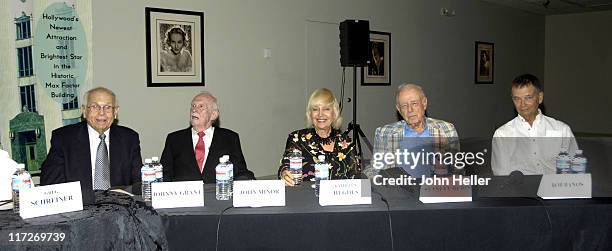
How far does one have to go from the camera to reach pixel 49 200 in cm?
196

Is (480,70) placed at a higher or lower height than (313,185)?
higher

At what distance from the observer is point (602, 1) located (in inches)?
397

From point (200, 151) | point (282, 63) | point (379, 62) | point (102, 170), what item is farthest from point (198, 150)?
point (379, 62)

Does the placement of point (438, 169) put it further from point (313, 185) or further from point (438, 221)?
point (313, 185)

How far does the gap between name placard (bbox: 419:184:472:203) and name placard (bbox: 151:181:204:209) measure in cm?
91

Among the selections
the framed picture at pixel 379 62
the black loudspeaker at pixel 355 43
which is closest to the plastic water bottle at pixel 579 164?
the black loudspeaker at pixel 355 43

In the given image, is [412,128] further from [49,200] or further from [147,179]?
[49,200]

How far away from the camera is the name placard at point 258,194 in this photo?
2.23 metres

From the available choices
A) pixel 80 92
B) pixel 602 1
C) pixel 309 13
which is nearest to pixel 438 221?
pixel 80 92

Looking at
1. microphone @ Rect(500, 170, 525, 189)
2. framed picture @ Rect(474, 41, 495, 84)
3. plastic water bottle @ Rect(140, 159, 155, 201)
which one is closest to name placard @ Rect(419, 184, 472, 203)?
microphone @ Rect(500, 170, 525, 189)

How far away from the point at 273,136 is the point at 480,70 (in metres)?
5.08

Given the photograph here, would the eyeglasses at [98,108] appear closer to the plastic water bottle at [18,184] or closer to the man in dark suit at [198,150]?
the man in dark suit at [198,150]

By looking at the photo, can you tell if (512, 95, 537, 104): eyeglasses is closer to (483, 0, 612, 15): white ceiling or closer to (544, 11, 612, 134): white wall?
(483, 0, 612, 15): white ceiling

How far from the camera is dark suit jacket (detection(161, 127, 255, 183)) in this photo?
3230 mm
